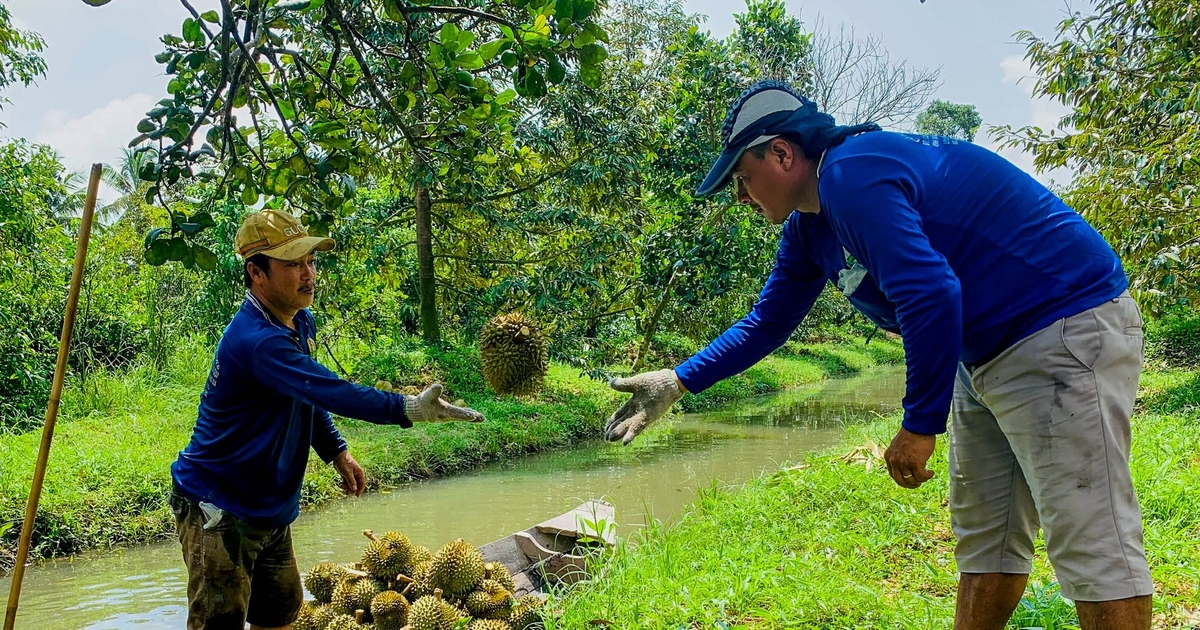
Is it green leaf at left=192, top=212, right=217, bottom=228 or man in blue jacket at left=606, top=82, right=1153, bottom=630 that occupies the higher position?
green leaf at left=192, top=212, right=217, bottom=228

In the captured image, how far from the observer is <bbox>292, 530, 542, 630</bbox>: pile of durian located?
11.1ft

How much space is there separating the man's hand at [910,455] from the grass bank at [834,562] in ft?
3.56

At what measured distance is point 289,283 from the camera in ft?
9.41

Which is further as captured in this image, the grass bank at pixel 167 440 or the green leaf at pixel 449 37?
the grass bank at pixel 167 440

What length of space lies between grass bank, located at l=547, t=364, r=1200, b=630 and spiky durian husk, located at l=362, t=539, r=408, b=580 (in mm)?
722

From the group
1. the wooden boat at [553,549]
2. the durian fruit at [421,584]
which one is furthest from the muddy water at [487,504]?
the durian fruit at [421,584]

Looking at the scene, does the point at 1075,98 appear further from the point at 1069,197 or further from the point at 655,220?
the point at 655,220

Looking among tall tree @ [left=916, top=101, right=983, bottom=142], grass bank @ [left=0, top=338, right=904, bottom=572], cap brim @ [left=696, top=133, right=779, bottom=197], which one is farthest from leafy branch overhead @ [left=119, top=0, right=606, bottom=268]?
tall tree @ [left=916, top=101, right=983, bottom=142]

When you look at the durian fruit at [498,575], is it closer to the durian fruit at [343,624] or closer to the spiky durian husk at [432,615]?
the spiky durian husk at [432,615]

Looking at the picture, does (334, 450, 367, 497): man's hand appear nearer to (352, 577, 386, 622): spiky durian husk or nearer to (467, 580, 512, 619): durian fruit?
(352, 577, 386, 622): spiky durian husk

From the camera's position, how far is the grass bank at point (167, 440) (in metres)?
6.06

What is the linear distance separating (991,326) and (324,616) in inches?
112

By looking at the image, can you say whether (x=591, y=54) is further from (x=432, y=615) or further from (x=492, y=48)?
(x=432, y=615)

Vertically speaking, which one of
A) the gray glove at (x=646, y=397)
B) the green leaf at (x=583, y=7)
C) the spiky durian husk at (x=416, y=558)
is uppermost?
the green leaf at (x=583, y=7)
